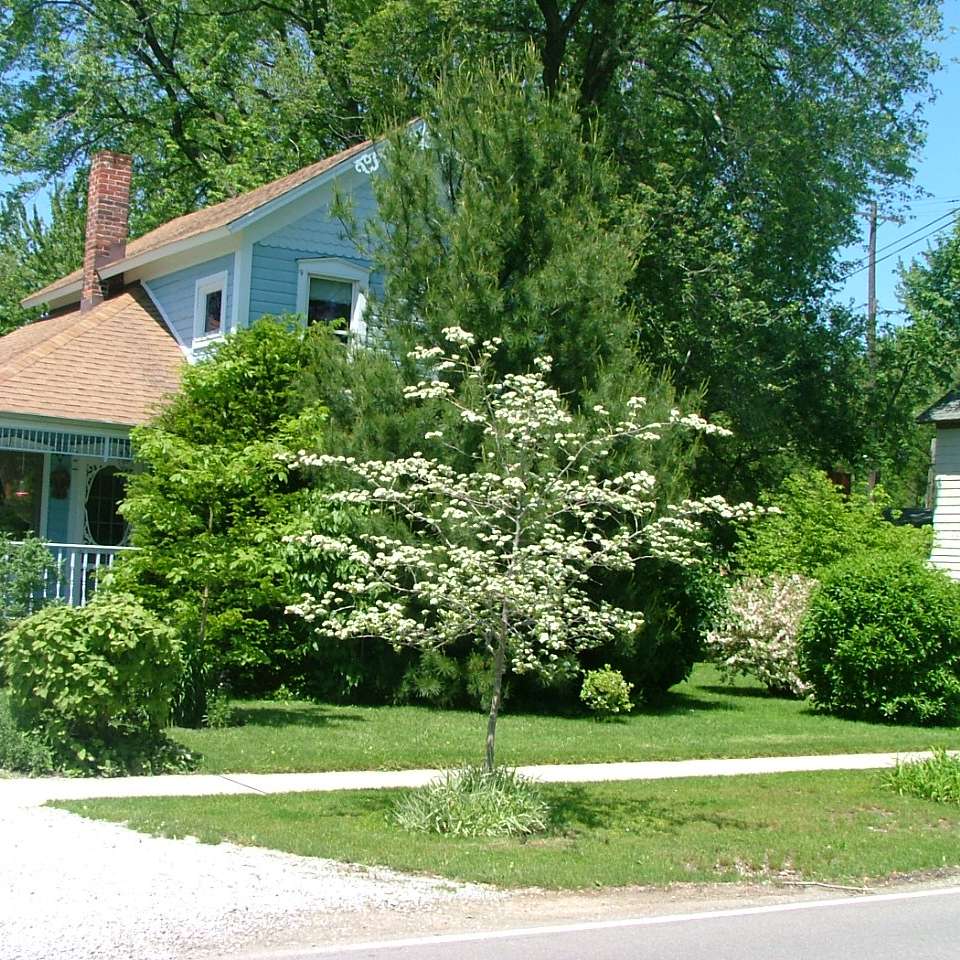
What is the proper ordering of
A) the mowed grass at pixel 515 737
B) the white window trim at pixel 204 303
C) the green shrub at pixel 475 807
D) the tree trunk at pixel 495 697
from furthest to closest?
the white window trim at pixel 204 303, the mowed grass at pixel 515 737, the tree trunk at pixel 495 697, the green shrub at pixel 475 807

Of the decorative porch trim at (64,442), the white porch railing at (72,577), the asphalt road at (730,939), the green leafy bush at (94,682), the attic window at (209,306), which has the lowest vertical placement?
the asphalt road at (730,939)

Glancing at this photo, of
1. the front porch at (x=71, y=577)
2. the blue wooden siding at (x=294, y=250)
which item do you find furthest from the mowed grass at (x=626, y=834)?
the blue wooden siding at (x=294, y=250)

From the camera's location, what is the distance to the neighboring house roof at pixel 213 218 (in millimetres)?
19750

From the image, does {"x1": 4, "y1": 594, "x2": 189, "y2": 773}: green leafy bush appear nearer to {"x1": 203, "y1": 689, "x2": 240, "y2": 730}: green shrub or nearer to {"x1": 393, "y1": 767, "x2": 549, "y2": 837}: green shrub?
{"x1": 203, "y1": 689, "x2": 240, "y2": 730}: green shrub

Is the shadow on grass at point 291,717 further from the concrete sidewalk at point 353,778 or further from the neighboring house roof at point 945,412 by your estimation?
the neighboring house roof at point 945,412

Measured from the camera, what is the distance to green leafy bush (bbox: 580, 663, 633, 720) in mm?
15602

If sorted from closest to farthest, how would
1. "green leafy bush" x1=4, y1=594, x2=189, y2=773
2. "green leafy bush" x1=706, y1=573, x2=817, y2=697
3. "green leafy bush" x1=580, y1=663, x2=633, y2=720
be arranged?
1. "green leafy bush" x1=4, y1=594, x2=189, y2=773
2. "green leafy bush" x1=580, y1=663, x2=633, y2=720
3. "green leafy bush" x1=706, y1=573, x2=817, y2=697

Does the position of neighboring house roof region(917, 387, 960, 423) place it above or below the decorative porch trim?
above

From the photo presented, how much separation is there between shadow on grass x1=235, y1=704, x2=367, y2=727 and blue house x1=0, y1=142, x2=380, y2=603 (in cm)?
443

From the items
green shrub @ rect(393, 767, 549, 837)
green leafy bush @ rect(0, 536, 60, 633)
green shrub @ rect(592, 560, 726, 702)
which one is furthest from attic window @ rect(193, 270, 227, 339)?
green shrub @ rect(393, 767, 549, 837)

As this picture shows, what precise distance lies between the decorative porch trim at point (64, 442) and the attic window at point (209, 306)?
3.01m

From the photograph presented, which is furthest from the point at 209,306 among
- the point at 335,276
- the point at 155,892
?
the point at 155,892

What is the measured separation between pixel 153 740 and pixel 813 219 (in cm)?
1848

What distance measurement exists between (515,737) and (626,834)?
4489 millimetres
